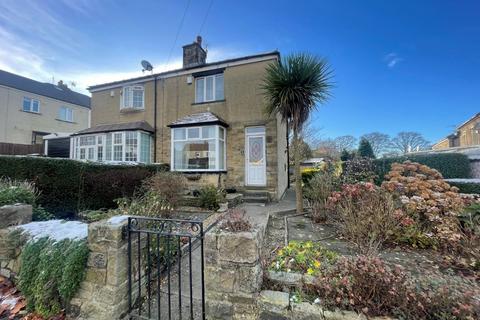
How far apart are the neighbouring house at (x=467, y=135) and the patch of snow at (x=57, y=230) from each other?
28.5 meters

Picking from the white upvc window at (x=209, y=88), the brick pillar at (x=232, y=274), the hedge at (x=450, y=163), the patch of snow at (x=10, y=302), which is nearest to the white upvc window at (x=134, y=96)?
the white upvc window at (x=209, y=88)

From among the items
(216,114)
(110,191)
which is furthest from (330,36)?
(110,191)

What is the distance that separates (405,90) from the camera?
43.1 feet

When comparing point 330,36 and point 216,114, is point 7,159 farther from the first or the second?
point 330,36

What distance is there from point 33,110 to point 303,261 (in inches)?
1001

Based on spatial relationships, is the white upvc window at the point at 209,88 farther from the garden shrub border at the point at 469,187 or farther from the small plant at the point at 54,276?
the garden shrub border at the point at 469,187

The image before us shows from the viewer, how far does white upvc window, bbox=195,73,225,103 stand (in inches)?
419

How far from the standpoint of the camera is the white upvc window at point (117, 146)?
1118cm

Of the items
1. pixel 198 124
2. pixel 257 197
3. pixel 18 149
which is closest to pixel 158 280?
pixel 257 197

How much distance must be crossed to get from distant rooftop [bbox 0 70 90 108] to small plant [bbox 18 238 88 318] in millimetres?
22506

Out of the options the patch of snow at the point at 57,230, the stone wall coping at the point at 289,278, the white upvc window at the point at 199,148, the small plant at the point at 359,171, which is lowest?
the stone wall coping at the point at 289,278

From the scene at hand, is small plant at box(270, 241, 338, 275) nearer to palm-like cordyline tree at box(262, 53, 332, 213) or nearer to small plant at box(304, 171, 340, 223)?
small plant at box(304, 171, 340, 223)

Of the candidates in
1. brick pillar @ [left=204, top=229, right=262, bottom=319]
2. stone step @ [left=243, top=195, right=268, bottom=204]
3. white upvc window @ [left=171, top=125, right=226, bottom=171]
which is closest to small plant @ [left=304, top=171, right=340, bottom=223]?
stone step @ [left=243, top=195, right=268, bottom=204]

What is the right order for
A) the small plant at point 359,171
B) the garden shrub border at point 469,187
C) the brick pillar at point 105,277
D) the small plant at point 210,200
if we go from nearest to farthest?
the brick pillar at point 105,277
the garden shrub border at point 469,187
the small plant at point 210,200
the small plant at point 359,171
